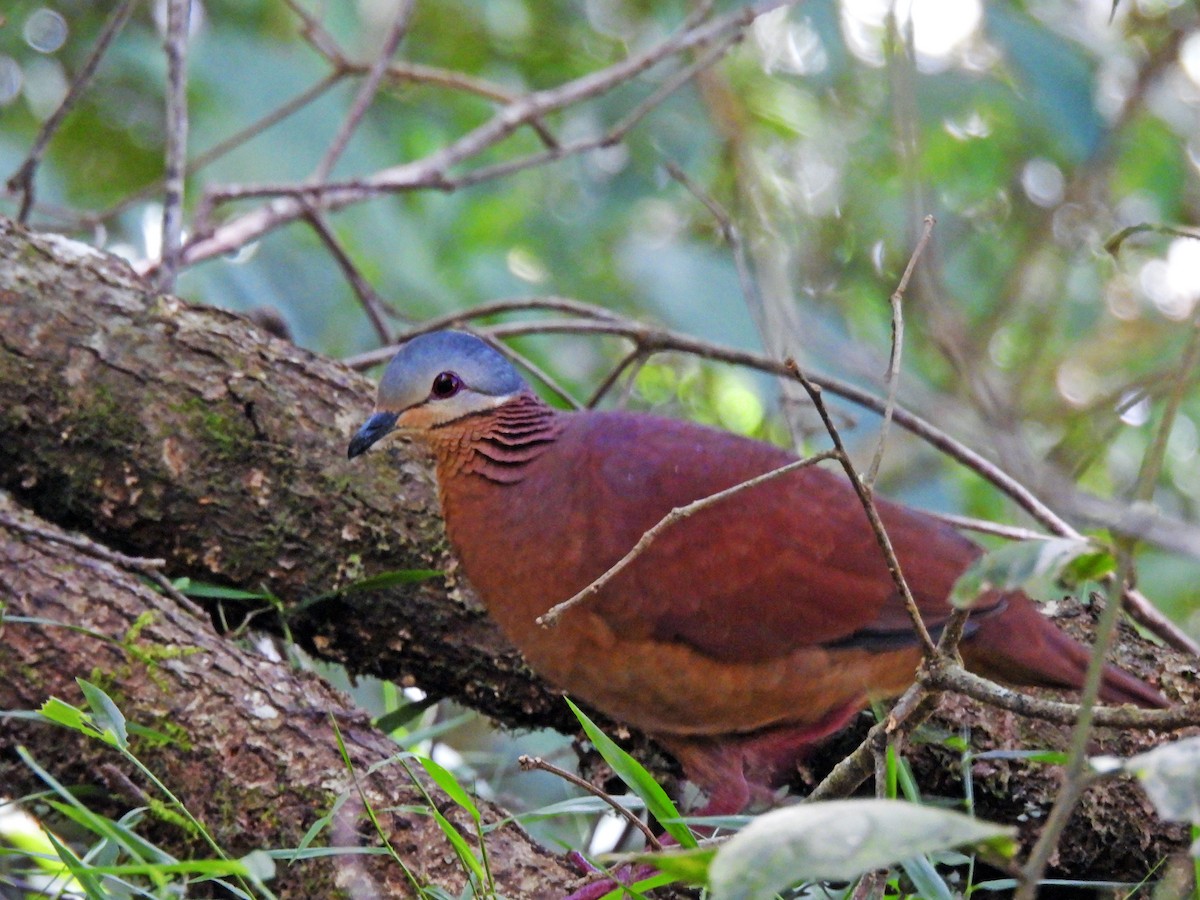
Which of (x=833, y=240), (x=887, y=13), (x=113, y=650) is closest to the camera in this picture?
(x=113, y=650)

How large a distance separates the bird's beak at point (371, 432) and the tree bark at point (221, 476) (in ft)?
0.55

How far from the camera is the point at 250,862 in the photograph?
59.3 inches

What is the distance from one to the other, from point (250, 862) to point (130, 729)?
27.9 inches

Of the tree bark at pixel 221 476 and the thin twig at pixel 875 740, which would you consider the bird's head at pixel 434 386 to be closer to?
the tree bark at pixel 221 476

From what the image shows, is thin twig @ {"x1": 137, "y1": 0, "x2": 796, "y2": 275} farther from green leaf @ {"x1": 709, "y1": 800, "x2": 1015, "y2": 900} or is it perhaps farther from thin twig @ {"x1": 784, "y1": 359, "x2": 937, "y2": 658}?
green leaf @ {"x1": 709, "y1": 800, "x2": 1015, "y2": 900}

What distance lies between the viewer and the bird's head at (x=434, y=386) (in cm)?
276

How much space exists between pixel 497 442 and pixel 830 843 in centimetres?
169

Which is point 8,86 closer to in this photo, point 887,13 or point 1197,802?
point 887,13

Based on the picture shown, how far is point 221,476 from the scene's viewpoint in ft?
9.14

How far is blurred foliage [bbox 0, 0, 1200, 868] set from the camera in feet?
12.1

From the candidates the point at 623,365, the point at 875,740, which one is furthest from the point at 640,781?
the point at 623,365

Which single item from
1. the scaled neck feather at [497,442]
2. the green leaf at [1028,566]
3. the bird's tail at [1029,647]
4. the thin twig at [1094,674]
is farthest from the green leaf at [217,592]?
the thin twig at [1094,674]

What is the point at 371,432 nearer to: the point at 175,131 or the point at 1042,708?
the point at 175,131

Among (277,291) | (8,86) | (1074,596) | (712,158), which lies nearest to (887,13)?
(1074,596)
